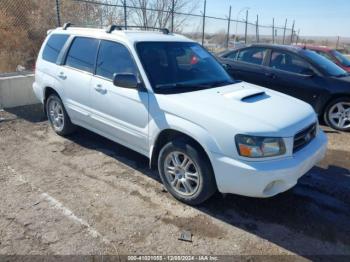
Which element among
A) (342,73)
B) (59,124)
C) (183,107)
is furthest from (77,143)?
(342,73)

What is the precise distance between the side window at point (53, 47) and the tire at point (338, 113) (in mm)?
5279

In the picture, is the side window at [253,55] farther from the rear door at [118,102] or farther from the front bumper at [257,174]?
the front bumper at [257,174]

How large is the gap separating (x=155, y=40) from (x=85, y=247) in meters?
2.71

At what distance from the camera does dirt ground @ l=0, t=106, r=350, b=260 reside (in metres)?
3.10

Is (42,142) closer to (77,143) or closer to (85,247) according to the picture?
(77,143)

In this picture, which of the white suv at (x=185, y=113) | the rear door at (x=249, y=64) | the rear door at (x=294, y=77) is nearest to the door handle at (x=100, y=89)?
the white suv at (x=185, y=113)

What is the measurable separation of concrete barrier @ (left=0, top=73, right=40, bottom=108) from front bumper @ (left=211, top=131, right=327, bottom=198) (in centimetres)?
572

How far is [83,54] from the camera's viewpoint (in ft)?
15.9

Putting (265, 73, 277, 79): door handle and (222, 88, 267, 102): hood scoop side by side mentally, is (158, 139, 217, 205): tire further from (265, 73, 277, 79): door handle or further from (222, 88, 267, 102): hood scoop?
(265, 73, 277, 79): door handle

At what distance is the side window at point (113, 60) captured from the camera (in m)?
4.14

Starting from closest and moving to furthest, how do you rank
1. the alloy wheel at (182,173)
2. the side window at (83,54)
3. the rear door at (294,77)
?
the alloy wheel at (182,173), the side window at (83,54), the rear door at (294,77)

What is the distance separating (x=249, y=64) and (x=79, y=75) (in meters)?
4.39

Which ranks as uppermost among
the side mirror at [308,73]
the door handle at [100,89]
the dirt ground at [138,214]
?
the door handle at [100,89]

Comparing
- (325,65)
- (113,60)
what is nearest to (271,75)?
(325,65)
